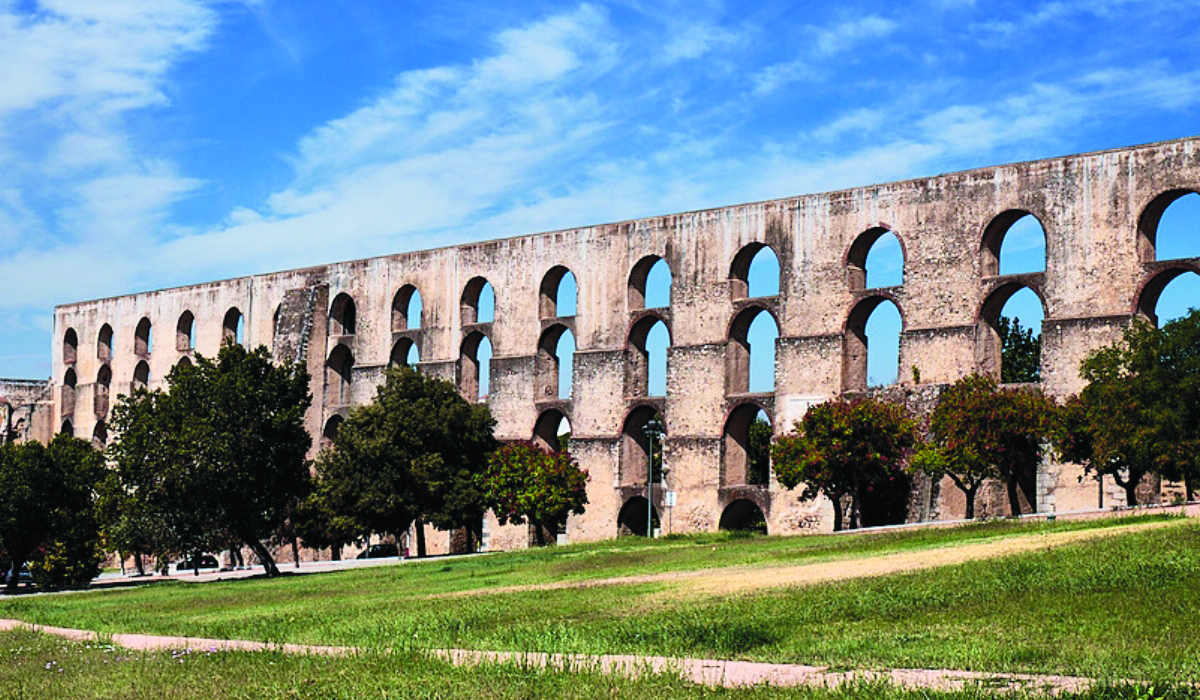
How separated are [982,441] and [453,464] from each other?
1676cm

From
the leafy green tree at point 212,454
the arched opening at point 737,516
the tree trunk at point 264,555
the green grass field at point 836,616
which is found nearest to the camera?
the green grass field at point 836,616

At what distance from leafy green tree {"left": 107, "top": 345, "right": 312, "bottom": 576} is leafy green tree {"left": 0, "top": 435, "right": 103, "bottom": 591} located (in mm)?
5494

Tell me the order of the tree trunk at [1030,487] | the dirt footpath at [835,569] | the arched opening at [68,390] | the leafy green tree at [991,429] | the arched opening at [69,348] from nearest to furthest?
the dirt footpath at [835,569] → the leafy green tree at [991,429] → the tree trunk at [1030,487] → the arched opening at [68,390] → the arched opening at [69,348]

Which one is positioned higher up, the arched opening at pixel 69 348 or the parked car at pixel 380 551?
the arched opening at pixel 69 348

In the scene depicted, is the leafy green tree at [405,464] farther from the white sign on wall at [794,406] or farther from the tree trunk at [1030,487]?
the tree trunk at [1030,487]

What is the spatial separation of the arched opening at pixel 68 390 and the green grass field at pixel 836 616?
4611cm

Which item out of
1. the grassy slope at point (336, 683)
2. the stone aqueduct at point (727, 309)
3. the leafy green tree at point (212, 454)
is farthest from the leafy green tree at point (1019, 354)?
the grassy slope at point (336, 683)

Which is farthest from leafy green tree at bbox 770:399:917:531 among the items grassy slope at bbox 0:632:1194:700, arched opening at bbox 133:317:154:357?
arched opening at bbox 133:317:154:357

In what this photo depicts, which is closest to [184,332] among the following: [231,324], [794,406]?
[231,324]

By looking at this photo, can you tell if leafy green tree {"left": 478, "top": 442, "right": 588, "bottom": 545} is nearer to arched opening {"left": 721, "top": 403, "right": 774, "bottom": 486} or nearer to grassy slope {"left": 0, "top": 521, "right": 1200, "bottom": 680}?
arched opening {"left": 721, "top": 403, "right": 774, "bottom": 486}

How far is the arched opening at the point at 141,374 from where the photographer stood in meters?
67.0

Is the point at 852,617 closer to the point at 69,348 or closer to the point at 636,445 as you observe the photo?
the point at 636,445

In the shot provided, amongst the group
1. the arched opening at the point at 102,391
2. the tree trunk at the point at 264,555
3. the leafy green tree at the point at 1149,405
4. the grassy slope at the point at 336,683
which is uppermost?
the arched opening at the point at 102,391

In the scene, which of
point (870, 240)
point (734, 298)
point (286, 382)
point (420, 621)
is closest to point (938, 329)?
point (870, 240)
